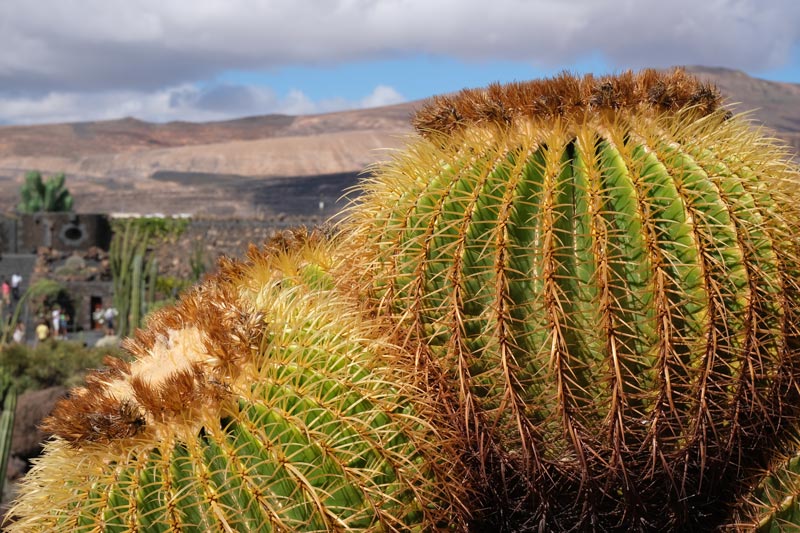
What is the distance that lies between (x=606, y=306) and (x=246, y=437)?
849 mm

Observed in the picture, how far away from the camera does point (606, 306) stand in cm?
205

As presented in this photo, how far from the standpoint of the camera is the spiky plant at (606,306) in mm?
2066

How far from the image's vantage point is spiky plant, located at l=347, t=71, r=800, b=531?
6.78 feet

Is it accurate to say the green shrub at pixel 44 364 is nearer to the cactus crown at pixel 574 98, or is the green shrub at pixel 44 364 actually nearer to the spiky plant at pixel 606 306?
the cactus crown at pixel 574 98

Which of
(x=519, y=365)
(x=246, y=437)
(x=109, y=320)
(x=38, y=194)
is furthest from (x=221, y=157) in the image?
(x=246, y=437)

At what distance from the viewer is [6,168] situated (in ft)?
291

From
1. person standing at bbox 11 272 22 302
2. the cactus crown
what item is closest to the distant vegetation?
person standing at bbox 11 272 22 302

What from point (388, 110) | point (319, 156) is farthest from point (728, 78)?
point (319, 156)

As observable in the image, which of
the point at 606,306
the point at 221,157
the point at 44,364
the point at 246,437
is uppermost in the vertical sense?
the point at 606,306

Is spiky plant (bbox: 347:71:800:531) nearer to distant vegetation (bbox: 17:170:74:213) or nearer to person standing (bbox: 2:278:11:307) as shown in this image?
person standing (bbox: 2:278:11:307)

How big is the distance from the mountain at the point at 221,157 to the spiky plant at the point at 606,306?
137 ft

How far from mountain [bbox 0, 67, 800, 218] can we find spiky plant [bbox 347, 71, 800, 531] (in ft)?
137

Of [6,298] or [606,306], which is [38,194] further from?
[606,306]

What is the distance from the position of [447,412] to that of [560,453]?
0.28 m
